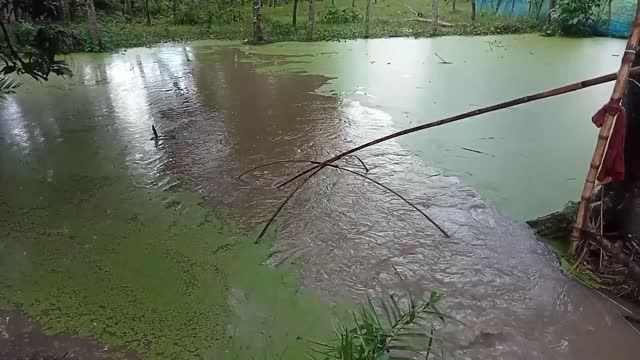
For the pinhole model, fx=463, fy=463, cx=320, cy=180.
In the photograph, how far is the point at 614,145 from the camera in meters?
1.63

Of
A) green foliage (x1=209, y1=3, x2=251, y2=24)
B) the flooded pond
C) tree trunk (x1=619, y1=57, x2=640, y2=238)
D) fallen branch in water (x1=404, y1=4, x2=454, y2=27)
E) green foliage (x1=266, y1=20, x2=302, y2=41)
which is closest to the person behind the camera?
the flooded pond

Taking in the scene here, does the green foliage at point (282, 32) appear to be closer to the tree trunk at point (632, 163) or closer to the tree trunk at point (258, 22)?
the tree trunk at point (258, 22)

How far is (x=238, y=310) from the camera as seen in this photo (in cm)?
165

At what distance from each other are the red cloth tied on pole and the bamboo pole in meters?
0.02

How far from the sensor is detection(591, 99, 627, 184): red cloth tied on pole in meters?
1.59

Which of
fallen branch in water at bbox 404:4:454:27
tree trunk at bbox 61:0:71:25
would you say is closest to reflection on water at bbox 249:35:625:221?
fallen branch in water at bbox 404:4:454:27

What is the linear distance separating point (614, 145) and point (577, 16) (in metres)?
7.52

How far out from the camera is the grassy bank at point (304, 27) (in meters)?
8.84

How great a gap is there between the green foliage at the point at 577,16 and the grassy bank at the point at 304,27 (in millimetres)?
1008

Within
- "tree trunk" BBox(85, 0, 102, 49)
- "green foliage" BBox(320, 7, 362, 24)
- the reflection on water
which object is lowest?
the reflection on water

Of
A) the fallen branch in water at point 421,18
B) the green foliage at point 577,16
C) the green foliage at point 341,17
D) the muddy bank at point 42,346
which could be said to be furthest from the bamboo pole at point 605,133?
the green foliage at point 341,17

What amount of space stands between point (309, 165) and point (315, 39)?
619 centimetres

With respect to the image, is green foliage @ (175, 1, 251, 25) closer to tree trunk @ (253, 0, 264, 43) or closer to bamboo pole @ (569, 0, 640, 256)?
tree trunk @ (253, 0, 264, 43)

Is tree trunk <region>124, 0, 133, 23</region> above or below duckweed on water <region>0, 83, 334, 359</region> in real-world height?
above
